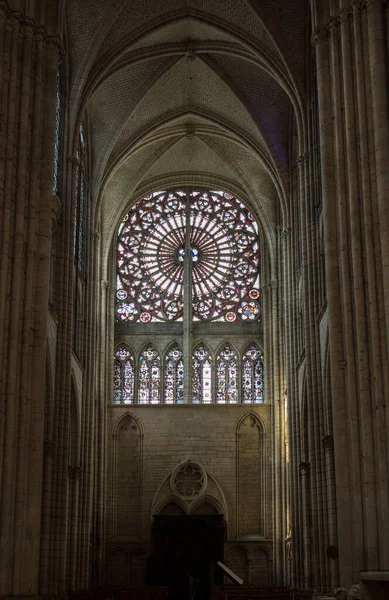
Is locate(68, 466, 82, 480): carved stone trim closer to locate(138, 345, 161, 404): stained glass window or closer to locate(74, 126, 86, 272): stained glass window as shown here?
locate(74, 126, 86, 272): stained glass window

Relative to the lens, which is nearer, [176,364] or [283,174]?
[283,174]

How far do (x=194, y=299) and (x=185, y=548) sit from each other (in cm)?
970

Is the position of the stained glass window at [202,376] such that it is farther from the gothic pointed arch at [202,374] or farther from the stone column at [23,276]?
the stone column at [23,276]

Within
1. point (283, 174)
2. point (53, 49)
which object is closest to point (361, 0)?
point (53, 49)

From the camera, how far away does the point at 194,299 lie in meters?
36.5

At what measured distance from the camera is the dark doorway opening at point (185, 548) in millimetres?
32438

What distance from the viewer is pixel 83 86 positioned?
87.0 feet

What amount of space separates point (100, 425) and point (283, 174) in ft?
37.0

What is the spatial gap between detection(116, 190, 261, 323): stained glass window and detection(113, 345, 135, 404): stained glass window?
1.47 m

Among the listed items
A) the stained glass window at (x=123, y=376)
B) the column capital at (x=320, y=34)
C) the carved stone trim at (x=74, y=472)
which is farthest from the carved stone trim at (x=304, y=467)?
the column capital at (x=320, y=34)

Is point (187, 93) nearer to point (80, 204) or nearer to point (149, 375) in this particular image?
point (80, 204)

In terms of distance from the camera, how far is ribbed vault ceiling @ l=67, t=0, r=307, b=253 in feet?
86.3

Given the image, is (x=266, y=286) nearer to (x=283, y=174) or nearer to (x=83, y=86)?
(x=283, y=174)

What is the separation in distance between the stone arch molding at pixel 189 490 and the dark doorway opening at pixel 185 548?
18.4 inches
